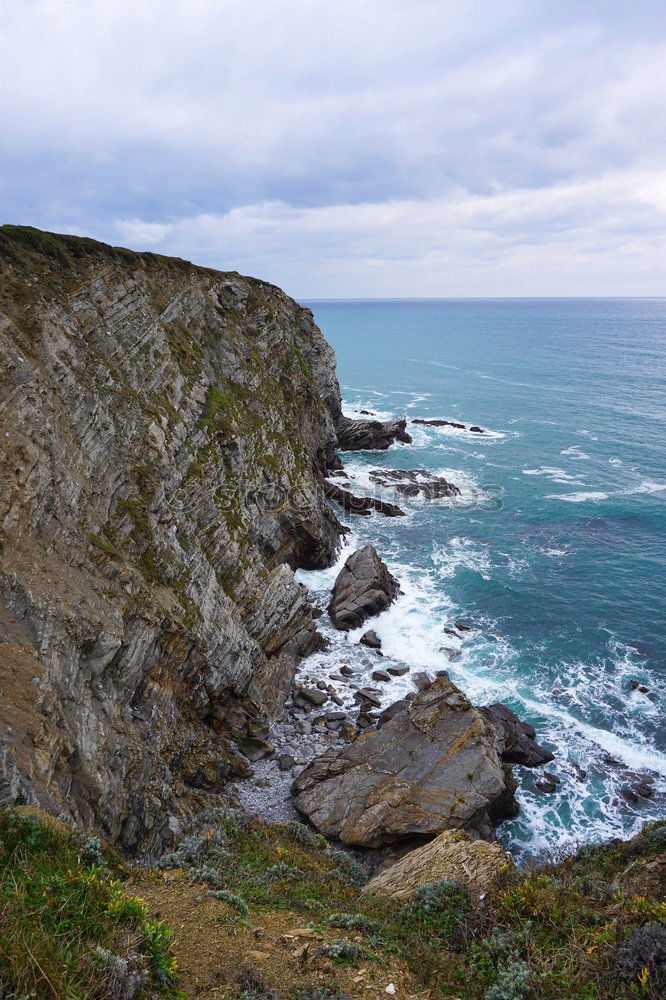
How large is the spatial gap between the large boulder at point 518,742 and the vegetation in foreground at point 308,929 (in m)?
14.1

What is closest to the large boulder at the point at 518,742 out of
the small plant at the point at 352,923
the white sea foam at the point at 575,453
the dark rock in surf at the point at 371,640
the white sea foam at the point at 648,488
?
the dark rock in surf at the point at 371,640

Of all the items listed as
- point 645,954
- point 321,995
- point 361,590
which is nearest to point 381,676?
point 361,590

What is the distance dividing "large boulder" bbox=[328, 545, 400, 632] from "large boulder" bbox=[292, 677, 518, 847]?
11.6 meters

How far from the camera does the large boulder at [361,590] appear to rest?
4000cm

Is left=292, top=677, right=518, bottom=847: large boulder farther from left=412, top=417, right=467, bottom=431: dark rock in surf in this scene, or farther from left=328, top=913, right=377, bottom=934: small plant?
left=412, top=417, right=467, bottom=431: dark rock in surf

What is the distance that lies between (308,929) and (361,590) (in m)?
30.2

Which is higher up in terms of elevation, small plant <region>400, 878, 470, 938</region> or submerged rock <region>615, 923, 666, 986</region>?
submerged rock <region>615, 923, 666, 986</region>

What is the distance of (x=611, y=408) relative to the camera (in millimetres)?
91625

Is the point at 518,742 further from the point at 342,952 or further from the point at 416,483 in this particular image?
the point at 416,483

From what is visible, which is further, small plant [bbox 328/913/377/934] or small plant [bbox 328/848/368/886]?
small plant [bbox 328/848/368/886]

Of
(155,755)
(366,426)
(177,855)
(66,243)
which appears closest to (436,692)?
(155,755)

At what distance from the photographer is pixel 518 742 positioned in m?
29.5

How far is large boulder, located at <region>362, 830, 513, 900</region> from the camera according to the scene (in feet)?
48.3

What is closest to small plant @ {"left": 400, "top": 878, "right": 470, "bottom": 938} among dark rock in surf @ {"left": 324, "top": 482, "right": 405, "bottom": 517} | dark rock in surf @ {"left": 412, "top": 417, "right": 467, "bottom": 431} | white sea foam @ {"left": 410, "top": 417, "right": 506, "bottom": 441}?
dark rock in surf @ {"left": 324, "top": 482, "right": 405, "bottom": 517}
